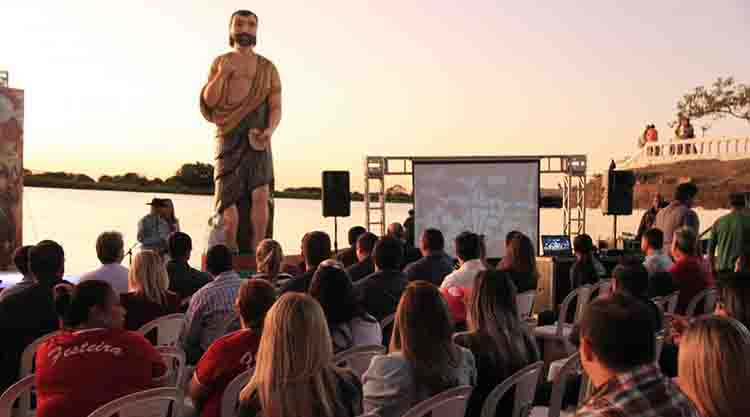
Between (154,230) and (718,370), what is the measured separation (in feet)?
24.1

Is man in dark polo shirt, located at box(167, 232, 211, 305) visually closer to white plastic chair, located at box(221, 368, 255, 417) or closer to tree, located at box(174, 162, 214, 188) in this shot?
white plastic chair, located at box(221, 368, 255, 417)

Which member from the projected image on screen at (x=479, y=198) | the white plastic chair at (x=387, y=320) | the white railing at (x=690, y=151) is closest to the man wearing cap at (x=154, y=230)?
the projected image on screen at (x=479, y=198)

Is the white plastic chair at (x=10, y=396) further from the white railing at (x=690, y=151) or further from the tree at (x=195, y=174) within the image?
the white railing at (x=690, y=151)

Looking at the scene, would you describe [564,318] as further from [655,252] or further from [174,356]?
[174,356]

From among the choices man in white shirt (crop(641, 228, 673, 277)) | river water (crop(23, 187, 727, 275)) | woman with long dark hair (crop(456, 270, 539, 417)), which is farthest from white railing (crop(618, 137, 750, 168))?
woman with long dark hair (crop(456, 270, 539, 417))

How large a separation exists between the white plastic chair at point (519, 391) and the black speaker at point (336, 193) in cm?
786

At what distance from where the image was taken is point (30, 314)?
3623 millimetres

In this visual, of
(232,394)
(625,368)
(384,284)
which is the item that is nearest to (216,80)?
(384,284)

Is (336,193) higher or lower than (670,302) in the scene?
higher

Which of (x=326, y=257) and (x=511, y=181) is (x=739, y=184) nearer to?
(x=511, y=181)

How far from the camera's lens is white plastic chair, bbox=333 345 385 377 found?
2.95 m

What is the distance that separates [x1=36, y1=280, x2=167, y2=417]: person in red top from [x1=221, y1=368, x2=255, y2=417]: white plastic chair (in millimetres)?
327

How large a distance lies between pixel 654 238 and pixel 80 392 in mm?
4136

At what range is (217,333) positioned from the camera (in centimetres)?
388
